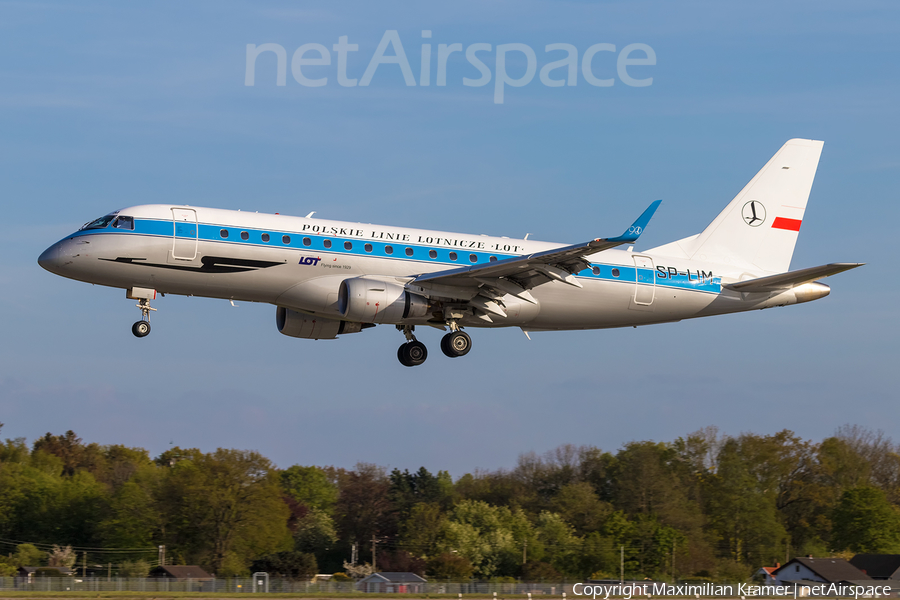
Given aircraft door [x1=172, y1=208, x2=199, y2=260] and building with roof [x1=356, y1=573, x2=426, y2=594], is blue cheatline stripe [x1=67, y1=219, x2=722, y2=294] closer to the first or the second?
aircraft door [x1=172, y1=208, x2=199, y2=260]

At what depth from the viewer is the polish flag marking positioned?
4538cm

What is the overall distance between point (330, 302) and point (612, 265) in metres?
11.4

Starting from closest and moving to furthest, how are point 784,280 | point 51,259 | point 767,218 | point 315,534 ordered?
point 51,259, point 784,280, point 767,218, point 315,534

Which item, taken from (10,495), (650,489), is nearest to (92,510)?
(10,495)

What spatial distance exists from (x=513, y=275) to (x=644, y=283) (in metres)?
6.11

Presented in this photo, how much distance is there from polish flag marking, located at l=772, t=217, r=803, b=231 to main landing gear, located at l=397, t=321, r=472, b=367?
1544 centimetres

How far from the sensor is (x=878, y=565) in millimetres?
74938

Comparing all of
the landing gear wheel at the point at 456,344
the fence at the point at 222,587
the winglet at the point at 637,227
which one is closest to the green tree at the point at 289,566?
the fence at the point at 222,587

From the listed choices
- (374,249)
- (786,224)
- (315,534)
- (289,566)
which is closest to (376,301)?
A: (374,249)

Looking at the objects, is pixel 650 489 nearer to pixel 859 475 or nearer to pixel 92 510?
pixel 859 475

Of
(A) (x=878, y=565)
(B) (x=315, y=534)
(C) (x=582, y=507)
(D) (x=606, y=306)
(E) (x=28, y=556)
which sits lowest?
(A) (x=878, y=565)

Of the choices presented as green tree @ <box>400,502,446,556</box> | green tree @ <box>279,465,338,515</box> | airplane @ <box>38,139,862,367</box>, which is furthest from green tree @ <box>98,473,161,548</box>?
airplane @ <box>38,139,862,367</box>

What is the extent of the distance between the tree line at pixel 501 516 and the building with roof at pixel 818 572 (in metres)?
4.20

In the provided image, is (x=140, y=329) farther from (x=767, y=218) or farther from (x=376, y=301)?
(x=767, y=218)
